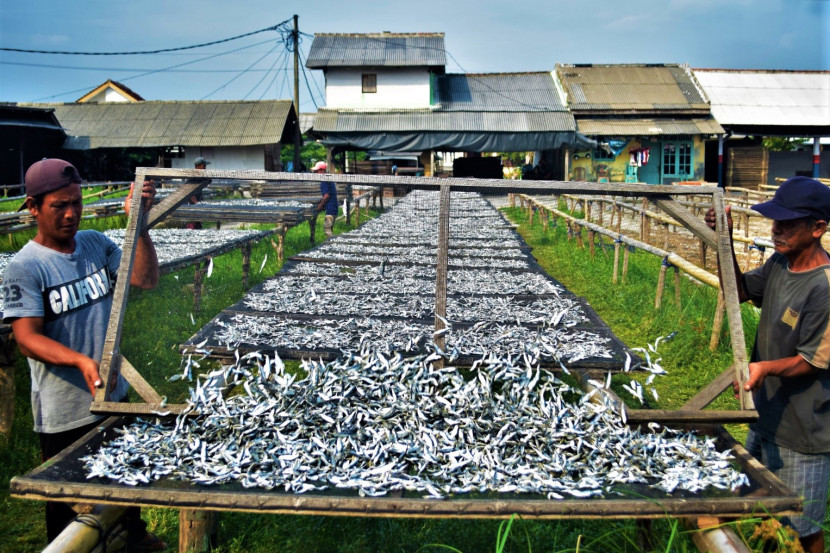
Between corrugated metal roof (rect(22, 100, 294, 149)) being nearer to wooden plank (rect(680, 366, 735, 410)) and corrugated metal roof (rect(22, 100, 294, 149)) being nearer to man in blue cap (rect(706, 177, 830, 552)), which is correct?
wooden plank (rect(680, 366, 735, 410))

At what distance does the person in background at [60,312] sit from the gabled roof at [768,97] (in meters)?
26.5

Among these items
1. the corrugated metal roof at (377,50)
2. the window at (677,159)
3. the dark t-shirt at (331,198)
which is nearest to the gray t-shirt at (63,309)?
the dark t-shirt at (331,198)

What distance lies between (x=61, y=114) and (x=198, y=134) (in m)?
7.03

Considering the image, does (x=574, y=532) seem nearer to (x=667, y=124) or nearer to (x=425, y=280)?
(x=425, y=280)

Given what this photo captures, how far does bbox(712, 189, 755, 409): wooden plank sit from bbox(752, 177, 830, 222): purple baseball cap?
1.23ft

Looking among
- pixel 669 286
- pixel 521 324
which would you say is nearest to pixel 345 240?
pixel 669 286

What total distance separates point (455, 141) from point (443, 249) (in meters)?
21.4

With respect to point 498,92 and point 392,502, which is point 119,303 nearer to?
point 392,502

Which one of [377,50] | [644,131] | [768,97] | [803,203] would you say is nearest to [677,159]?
[644,131]

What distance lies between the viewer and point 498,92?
27.6 meters

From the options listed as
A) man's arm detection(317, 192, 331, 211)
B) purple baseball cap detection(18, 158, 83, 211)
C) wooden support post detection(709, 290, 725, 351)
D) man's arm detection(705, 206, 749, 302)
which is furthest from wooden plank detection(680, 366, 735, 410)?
man's arm detection(317, 192, 331, 211)

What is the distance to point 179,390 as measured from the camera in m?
5.00

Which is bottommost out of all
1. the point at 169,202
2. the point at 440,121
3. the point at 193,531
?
the point at 193,531

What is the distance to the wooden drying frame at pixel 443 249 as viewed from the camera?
2758 millimetres
